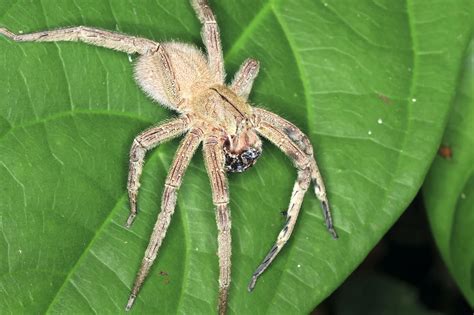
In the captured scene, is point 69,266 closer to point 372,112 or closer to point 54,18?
point 54,18

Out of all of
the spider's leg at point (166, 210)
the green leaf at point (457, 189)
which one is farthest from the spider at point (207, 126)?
the green leaf at point (457, 189)

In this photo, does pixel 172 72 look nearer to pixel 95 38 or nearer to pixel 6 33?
pixel 95 38

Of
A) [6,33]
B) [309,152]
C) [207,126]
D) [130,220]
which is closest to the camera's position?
[6,33]

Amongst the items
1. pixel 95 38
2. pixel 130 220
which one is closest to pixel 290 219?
pixel 130 220

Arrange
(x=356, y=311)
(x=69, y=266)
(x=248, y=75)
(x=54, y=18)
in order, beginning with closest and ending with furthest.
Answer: (x=69, y=266) < (x=54, y=18) < (x=248, y=75) < (x=356, y=311)

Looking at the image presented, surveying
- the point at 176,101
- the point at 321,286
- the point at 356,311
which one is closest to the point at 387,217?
the point at 321,286

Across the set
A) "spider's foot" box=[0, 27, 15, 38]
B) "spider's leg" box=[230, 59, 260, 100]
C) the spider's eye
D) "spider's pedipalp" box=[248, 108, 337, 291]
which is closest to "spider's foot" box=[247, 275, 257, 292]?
"spider's pedipalp" box=[248, 108, 337, 291]

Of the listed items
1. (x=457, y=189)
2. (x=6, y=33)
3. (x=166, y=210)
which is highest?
(x=6, y=33)

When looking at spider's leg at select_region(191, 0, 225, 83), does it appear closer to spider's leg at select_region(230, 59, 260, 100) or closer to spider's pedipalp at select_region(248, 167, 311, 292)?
spider's leg at select_region(230, 59, 260, 100)
